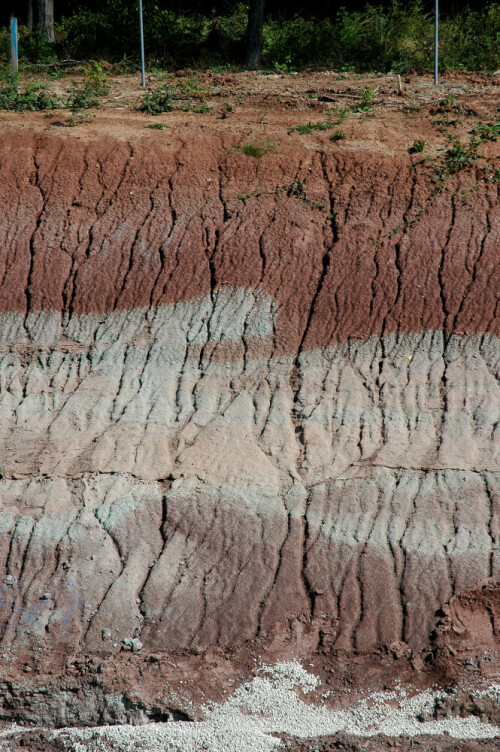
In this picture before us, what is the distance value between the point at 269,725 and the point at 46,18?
1393 centimetres

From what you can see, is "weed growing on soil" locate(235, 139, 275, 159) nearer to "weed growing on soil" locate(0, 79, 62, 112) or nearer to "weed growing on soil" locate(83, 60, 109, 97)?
"weed growing on soil" locate(83, 60, 109, 97)

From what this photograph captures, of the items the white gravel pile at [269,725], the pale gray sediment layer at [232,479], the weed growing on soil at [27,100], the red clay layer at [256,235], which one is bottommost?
the white gravel pile at [269,725]

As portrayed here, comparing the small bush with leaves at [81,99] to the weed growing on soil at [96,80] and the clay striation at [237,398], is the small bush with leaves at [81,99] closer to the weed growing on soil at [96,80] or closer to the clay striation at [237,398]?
the weed growing on soil at [96,80]

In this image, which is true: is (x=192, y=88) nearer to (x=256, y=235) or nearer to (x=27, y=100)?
(x=27, y=100)

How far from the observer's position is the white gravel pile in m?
5.71

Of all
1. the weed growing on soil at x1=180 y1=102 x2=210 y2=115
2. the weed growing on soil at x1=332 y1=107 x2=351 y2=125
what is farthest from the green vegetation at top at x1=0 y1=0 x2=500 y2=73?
the weed growing on soil at x1=180 y1=102 x2=210 y2=115

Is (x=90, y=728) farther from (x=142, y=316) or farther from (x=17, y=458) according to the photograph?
(x=142, y=316)

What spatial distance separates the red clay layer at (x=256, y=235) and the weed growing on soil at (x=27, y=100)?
3.82 feet

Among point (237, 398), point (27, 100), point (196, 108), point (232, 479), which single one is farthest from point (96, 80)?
point (232, 479)

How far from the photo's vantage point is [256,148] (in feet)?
29.8

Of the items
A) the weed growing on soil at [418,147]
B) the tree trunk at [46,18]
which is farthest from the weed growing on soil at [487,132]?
the tree trunk at [46,18]

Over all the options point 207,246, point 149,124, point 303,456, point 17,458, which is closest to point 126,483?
point 17,458

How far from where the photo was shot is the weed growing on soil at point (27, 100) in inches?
396

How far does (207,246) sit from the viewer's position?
8.54 metres
